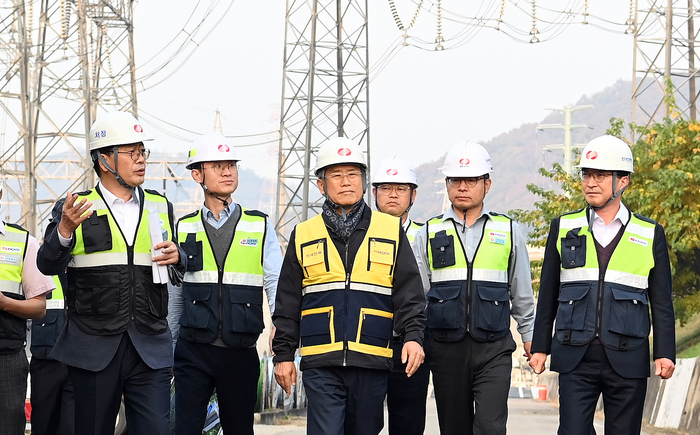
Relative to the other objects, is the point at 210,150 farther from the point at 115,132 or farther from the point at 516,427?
the point at 516,427

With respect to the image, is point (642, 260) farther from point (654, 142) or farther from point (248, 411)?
point (654, 142)

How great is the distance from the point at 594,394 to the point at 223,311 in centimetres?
274

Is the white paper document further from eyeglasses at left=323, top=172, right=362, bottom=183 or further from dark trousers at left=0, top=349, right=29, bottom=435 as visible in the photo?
dark trousers at left=0, top=349, right=29, bottom=435

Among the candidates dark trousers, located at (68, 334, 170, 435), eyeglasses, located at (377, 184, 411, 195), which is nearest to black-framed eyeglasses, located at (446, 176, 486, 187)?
eyeglasses, located at (377, 184, 411, 195)

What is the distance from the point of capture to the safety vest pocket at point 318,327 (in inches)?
266

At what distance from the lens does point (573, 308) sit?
25.3ft

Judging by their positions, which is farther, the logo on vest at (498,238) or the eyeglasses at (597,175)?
the logo on vest at (498,238)

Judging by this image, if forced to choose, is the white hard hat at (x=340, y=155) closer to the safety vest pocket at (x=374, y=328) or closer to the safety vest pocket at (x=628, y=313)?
the safety vest pocket at (x=374, y=328)

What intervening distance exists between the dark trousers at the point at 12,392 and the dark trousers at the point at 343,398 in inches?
85.4

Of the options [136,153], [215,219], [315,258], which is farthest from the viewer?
[215,219]

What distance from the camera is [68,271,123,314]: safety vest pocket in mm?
6754

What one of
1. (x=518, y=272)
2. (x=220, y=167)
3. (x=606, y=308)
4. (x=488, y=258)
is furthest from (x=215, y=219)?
(x=606, y=308)

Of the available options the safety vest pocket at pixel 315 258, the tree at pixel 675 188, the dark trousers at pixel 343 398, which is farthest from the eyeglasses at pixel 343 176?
the tree at pixel 675 188

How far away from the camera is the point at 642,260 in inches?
303
